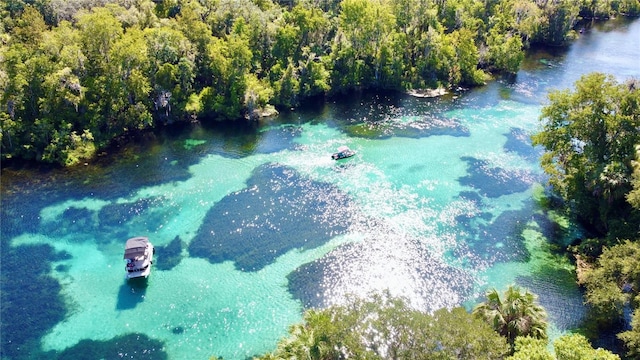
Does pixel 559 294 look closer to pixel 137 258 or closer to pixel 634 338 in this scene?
pixel 634 338

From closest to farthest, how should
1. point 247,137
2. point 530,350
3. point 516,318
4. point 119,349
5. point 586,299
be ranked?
point 530,350
point 516,318
point 119,349
point 586,299
point 247,137

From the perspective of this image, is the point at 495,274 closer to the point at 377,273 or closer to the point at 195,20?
the point at 377,273

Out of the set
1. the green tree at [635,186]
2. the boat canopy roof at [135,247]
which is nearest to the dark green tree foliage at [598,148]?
the green tree at [635,186]

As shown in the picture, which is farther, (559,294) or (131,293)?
(131,293)

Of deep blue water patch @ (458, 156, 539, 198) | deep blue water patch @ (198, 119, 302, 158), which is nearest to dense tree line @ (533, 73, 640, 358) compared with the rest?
deep blue water patch @ (458, 156, 539, 198)

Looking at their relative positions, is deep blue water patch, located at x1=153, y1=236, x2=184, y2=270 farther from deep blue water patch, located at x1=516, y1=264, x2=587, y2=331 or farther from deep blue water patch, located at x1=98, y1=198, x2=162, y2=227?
deep blue water patch, located at x1=516, y1=264, x2=587, y2=331

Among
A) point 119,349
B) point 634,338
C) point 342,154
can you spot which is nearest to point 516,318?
point 634,338
